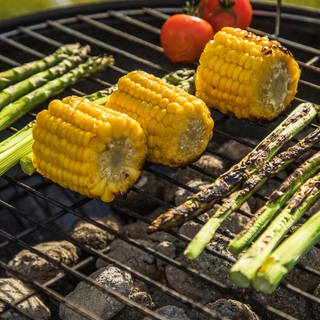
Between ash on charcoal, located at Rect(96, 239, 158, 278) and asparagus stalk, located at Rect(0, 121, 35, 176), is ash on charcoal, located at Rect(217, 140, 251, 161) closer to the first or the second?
ash on charcoal, located at Rect(96, 239, 158, 278)

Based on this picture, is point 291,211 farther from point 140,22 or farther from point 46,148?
point 140,22

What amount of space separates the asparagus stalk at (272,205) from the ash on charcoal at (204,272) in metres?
0.32

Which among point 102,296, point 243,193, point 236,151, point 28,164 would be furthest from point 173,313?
point 236,151

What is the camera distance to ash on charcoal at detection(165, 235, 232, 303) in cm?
312

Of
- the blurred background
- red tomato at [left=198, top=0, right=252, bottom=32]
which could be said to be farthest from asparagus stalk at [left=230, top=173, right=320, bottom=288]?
the blurred background

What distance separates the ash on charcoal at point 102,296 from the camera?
3.07m

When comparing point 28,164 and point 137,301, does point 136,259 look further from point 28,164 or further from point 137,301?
point 28,164

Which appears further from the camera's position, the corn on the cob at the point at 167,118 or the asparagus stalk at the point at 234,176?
the corn on the cob at the point at 167,118

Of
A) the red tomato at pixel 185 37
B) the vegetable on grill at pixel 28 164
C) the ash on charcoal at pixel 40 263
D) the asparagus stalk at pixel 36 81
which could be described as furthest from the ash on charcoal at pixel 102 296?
the red tomato at pixel 185 37

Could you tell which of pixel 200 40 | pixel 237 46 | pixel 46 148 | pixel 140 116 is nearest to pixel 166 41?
pixel 200 40

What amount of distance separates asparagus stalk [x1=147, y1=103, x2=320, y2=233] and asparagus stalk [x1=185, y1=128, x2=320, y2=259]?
35mm

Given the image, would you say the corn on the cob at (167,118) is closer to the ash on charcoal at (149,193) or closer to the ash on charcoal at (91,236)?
the ash on charcoal at (91,236)

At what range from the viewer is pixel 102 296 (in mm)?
3092

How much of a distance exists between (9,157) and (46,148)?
0.78ft
